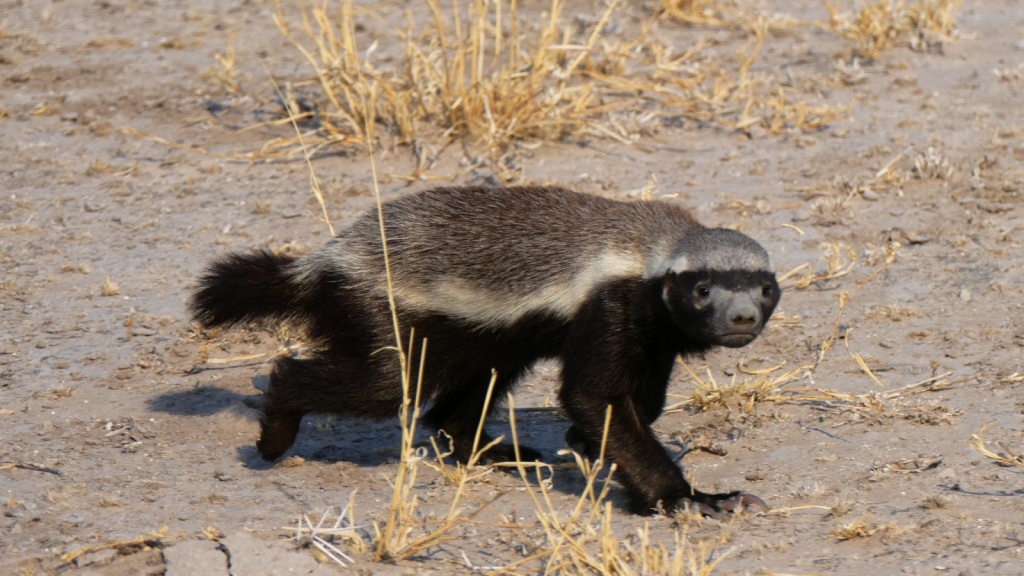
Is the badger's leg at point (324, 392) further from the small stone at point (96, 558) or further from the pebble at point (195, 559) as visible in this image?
the small stone at point (96, 558)

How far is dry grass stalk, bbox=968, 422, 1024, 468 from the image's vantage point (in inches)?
176

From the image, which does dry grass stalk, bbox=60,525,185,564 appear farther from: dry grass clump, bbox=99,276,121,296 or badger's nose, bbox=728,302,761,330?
dry grass clump, bbox=99,276,121,296

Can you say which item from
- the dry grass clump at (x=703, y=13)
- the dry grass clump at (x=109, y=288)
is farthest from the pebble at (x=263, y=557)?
the dry grass clump at (x=703, y=13)

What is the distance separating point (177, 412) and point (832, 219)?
4.15 metres

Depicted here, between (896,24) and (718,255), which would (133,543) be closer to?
(718,255)

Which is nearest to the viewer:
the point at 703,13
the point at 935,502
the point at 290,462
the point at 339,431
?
the point at 935,502

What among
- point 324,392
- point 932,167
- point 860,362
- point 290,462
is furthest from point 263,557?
point 932,167

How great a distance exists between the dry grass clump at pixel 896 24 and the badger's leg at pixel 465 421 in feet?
18.0

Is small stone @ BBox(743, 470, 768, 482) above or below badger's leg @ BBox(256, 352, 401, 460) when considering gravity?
below

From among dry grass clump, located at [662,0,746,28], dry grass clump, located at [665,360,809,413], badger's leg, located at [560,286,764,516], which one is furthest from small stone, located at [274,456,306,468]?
dry grass clump, located at [662,0,746,28]

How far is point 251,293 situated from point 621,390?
5.71ft

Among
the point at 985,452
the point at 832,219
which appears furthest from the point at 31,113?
the point at 985,452

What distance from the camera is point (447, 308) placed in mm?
4777

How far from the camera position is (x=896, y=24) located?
949cm
